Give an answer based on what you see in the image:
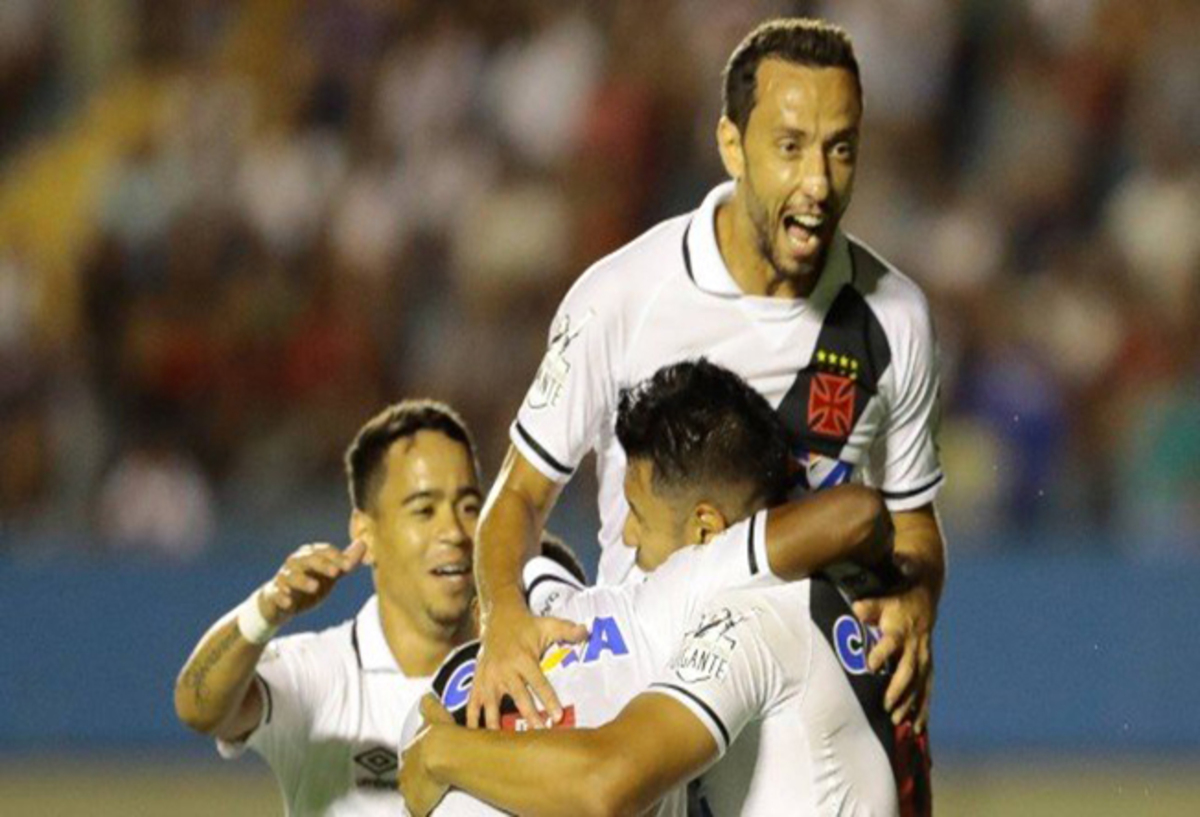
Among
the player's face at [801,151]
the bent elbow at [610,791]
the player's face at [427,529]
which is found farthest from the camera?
the player's face at [427,529]

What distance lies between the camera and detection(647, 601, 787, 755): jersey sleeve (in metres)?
4.14

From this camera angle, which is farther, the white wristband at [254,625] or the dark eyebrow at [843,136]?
the white wristband at [254,625]

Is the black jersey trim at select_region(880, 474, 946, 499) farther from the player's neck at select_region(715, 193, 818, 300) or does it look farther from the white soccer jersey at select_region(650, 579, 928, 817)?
the white soccer jersey at select_region(650, 579, 928, 817)

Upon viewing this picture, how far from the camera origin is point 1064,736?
9.50 metres

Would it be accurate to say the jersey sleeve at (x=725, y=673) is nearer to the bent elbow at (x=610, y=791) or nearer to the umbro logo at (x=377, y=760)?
the bent elbow at (x=610, y=791)

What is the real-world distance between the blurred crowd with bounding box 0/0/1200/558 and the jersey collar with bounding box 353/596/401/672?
3.91 m

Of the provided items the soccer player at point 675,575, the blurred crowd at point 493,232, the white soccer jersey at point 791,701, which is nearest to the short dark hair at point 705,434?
the soccer player at point 675,575

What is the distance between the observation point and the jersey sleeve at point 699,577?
436 centimetres

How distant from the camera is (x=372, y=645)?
5723 millimetres

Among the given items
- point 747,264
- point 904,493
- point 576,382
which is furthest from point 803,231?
point 904,493

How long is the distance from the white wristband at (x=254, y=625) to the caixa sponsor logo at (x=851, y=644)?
1.31 metres

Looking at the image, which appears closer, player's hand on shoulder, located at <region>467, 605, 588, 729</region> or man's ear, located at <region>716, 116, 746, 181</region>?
player's hand on shoulder, located at <region>467, 605, 588, 729</region>

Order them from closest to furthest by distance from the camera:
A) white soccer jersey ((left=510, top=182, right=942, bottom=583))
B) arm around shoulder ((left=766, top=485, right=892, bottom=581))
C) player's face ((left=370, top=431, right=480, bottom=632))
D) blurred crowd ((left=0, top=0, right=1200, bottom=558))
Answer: arm around shoulder ((left=766, top=485, right=892, bottom=581)), white soccer jersey ((left=510, top=182, right=942, bottom=583)), player's face ((left=370, top=431, right=480, bottom=632)), blurred crowd ((left=0, top=0, right=1200, bottom=558))

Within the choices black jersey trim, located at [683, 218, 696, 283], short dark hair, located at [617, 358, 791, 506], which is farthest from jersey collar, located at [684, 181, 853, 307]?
short dark hair, located at [617, 358, 791, 506]
